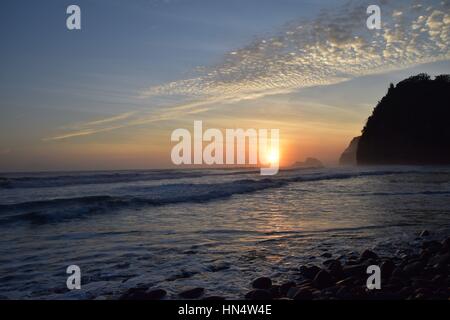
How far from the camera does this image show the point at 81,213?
49.7ft

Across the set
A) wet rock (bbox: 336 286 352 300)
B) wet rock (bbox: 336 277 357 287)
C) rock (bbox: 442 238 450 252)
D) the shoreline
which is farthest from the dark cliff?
wet rock (bbox: 336 286 352 300)

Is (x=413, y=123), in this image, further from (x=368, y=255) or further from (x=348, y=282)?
(x=348, y=282)

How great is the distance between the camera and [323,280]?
5.54 m

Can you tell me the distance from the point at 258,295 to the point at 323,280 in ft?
3.98

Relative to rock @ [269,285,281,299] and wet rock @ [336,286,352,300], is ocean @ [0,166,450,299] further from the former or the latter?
wet rock @ [336,286,352,300]

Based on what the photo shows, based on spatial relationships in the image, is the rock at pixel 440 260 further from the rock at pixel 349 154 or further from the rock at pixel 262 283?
the rock at pixel 349 154

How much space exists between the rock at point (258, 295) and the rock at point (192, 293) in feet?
2.44

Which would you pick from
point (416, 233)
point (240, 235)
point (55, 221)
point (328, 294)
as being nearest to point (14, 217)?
point (55, 221)

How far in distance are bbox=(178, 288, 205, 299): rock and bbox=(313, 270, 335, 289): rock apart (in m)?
1.80

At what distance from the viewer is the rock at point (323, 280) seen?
5418 mm

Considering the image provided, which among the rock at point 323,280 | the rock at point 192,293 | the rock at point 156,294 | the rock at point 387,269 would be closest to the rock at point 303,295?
the rock at point 323,280

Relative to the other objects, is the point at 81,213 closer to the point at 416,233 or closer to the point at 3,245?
the point at 3,245

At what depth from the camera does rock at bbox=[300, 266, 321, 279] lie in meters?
5.89

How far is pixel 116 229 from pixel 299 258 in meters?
6.44
